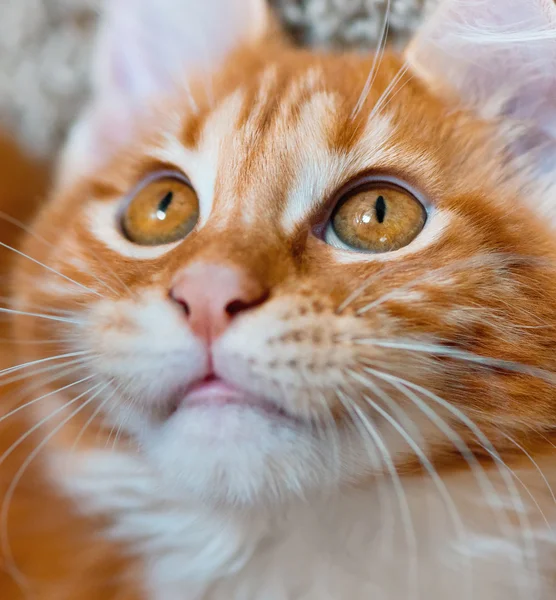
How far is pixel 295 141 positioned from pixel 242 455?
0.37 m

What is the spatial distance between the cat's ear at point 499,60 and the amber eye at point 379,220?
0.17 metres

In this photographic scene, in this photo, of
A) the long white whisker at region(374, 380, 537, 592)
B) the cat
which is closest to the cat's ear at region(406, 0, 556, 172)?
the cat

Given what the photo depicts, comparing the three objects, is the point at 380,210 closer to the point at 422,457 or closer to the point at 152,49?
the point at 422,457

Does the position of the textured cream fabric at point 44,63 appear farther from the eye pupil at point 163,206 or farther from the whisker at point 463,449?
the whisker at point 463,449

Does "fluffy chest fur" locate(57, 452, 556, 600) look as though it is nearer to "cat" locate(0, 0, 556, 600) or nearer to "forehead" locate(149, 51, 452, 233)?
"cat" locate(0, 0, 556, 600)

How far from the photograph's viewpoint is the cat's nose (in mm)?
623

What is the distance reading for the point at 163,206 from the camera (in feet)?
2.84

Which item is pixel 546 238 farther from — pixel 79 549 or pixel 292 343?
pixel 79 549

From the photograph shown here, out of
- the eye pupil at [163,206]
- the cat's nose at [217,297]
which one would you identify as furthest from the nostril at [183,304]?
the eye pupil at [163,206]

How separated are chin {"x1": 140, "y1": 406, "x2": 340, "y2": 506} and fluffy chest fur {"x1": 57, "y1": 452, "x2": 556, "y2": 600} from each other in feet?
0.25

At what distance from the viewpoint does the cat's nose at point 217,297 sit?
2.04 feet

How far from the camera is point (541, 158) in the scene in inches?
30.8

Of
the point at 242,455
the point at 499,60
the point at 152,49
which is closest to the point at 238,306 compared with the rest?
the point at 242,455

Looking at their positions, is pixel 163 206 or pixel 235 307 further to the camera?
pixel 163 206
